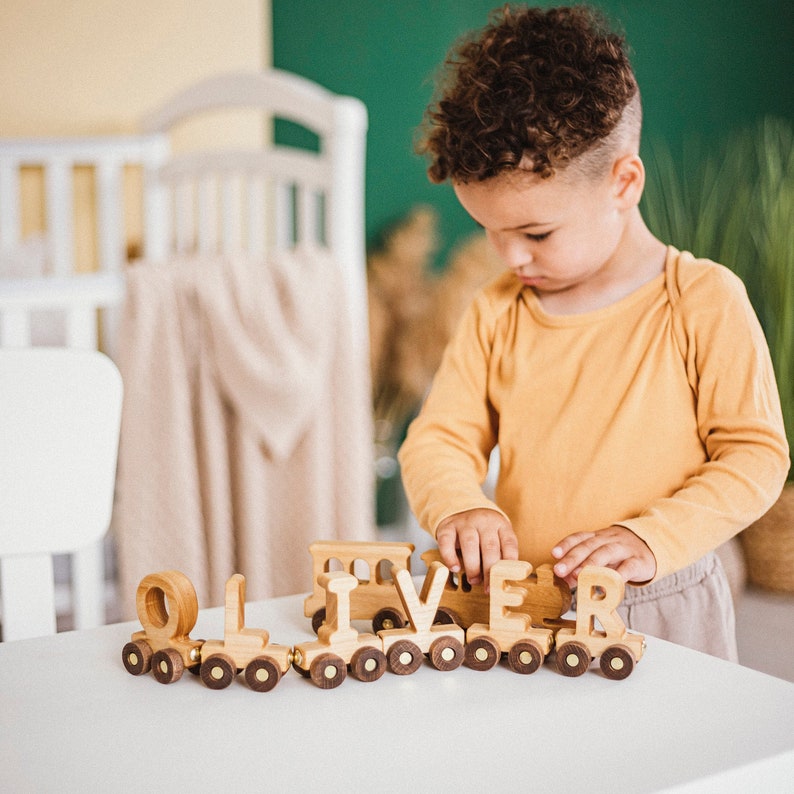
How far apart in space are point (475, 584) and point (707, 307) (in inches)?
10.7

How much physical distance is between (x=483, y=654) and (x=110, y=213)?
1779mm

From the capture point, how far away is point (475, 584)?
25.4 inches

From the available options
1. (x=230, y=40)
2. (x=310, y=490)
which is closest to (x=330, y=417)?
(x=310, y=490)

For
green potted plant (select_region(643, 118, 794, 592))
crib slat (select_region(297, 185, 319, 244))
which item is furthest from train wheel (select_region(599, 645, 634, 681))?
crib slat (select_region(297, 185, 319, 244))

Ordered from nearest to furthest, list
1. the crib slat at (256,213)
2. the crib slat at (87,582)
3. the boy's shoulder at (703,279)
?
the boy's shoulder at (703,279) → the crib slat at (87,582) → the crib slat at (256,213)

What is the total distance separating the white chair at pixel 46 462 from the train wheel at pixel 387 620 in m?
0.25

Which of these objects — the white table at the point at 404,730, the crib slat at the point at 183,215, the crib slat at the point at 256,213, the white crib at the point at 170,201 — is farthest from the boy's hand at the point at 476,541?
the crib slat at the point at 183,215

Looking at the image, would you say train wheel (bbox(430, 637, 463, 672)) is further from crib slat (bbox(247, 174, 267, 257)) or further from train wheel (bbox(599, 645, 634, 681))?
crib slat (bbox(247, 174, 267, 257))

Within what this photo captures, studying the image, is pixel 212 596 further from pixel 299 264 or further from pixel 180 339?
pixel 299 264

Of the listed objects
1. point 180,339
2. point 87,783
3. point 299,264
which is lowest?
point 87,783

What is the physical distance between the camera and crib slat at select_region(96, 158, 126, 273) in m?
2.10

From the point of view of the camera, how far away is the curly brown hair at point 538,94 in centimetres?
68

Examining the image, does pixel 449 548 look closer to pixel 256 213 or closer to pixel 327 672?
pixel 327 672

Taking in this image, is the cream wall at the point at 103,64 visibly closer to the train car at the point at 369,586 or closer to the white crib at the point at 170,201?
the white crib at the point at 170,201
